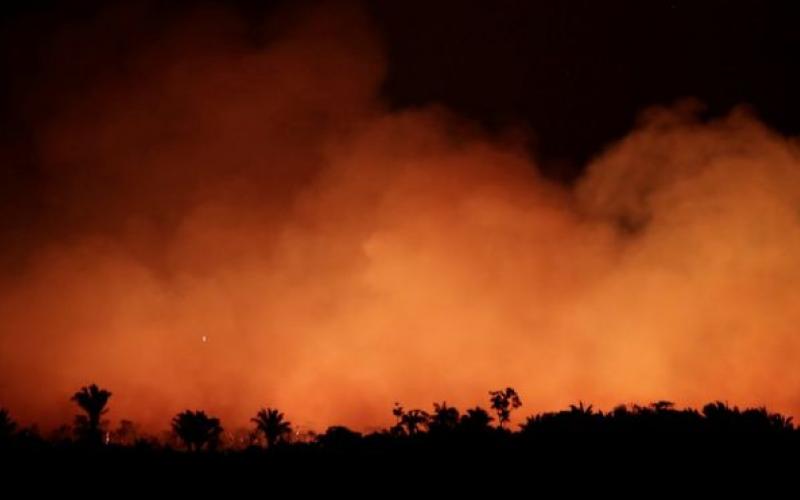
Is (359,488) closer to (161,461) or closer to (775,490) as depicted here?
(161,461)

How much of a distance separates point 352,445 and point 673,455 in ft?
27.5

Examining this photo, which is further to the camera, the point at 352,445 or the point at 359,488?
the point at 352,445

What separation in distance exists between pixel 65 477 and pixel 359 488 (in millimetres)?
6343

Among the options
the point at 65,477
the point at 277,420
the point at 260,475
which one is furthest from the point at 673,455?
the point at 277,420

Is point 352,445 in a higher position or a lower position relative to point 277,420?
lower

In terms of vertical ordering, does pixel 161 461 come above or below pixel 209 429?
below

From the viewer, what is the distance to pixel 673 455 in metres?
17.2

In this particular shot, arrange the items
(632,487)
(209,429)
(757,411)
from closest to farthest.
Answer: (632,487)
(757,411)
(209,429)

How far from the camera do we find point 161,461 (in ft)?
58.7

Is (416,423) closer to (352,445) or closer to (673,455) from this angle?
(352,445)

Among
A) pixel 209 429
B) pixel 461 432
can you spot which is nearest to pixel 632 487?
pixel 461 432

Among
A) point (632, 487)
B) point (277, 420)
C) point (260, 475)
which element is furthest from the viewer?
point (277, 420)

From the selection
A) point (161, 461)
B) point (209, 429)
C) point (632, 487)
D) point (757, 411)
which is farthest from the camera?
point (209, 429)

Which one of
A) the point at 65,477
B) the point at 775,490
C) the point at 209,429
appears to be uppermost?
the point at 209,429
